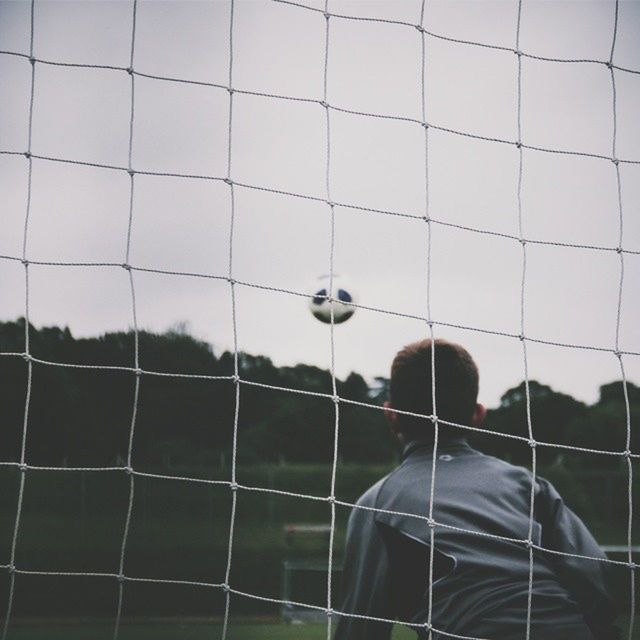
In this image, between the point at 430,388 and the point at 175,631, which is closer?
the point at 430,388

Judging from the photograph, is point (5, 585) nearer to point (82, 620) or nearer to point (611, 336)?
point (82, 620)

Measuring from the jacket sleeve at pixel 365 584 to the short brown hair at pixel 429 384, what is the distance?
265 millimetres

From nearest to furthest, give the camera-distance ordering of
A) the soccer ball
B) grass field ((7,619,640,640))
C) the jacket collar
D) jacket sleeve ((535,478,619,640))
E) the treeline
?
jacket sleeve ((535,478,619,640)) < the jacket collar < the soccer ball < grass field ((7,619,640,640)) < the treeline

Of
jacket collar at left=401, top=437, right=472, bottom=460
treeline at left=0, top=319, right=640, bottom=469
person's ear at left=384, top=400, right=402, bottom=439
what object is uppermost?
treeline at left=0, top=319, right=640, bottom=469

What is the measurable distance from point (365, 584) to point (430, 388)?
44 centimetres

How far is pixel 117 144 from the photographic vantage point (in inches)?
95.0

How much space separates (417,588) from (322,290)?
3.14 m

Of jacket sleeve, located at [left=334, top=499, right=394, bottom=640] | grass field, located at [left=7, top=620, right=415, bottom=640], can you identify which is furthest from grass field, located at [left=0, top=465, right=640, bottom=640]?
jacket sleeve, located at [left=334, top=499, right=394, bottom=640]

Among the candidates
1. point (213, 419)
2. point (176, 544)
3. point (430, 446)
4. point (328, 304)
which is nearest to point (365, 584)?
point (430, 446)

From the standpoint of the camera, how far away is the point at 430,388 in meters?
1.90

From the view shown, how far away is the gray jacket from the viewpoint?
62.9 inches

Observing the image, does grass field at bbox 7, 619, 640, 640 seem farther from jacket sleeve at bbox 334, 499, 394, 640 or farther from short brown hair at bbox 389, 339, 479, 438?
jacket sleeve at bbox 334, 499, 394, 640

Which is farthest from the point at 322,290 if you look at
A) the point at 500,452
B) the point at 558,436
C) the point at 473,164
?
the point at 500,452

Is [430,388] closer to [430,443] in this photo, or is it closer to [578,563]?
[430,443]
